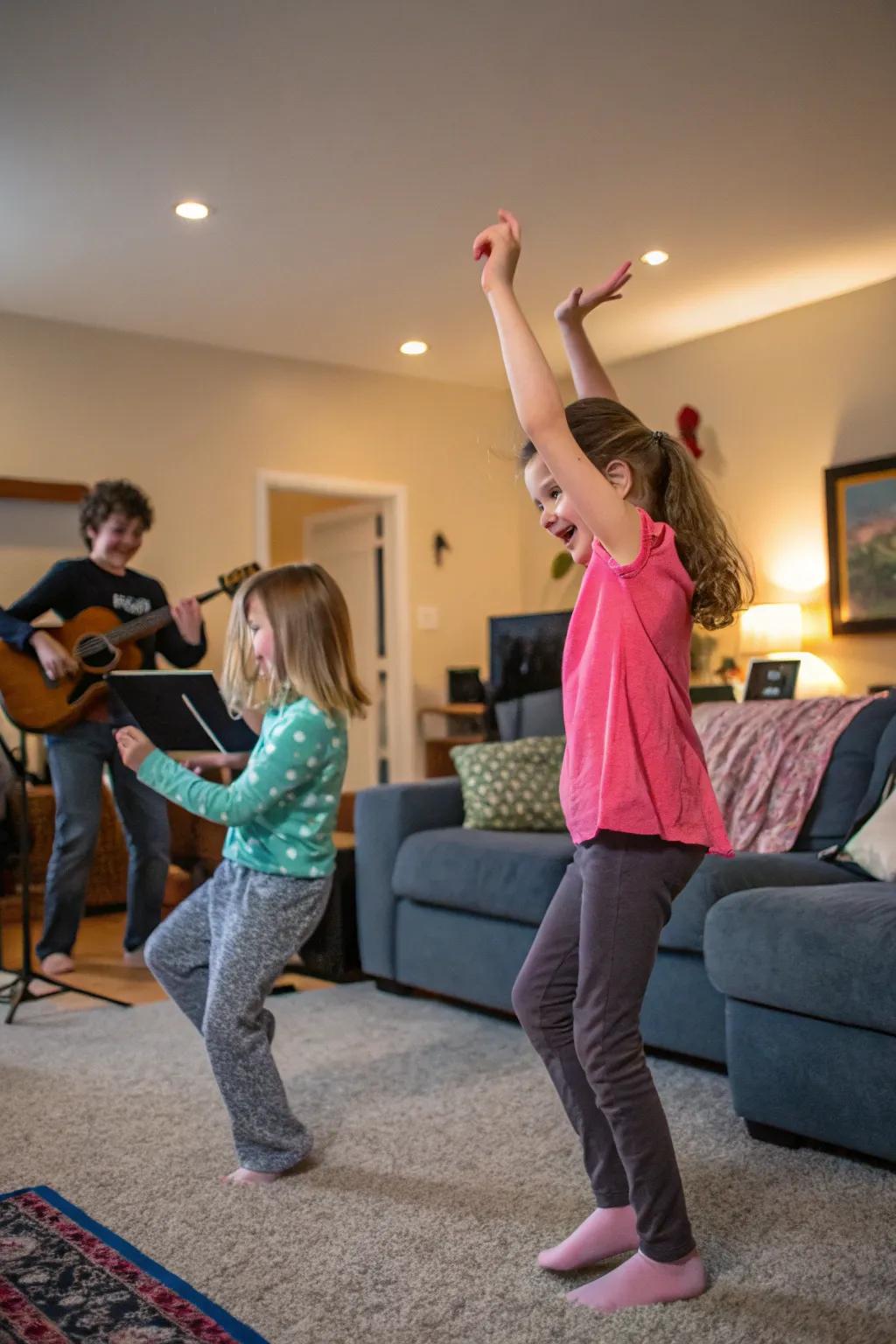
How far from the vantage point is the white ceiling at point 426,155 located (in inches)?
129

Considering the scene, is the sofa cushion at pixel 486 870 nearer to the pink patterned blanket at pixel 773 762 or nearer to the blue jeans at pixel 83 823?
the pink patterned blanket at pixel 773 762

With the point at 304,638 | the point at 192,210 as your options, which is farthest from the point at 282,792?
the point at 192,210

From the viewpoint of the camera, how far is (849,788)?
9.95 ft

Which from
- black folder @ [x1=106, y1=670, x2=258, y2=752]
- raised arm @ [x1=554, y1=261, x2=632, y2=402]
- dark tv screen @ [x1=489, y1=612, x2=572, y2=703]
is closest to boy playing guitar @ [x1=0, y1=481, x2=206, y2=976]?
black folder @ [x1=106, y1=670, x2=258, y2=752]

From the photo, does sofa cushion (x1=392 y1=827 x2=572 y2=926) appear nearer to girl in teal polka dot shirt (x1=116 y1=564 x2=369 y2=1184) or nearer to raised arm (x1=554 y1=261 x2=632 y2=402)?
girl in teal polka dot shirt (x1=116 y1=564 x2=369 y2=1184)

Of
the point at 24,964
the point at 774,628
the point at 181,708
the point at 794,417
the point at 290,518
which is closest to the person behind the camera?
the point at 181,708

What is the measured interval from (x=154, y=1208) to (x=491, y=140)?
3.24 m

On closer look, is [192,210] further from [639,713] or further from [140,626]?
[639,713]

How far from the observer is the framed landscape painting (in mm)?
5367

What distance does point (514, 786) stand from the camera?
352cm

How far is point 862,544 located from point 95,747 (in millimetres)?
3401

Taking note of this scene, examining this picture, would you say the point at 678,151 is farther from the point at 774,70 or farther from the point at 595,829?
the point at 595,829

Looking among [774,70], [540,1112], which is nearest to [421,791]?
[540,1112]

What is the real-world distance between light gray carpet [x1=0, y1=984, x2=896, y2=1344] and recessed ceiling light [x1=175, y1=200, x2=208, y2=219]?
2.81 metres
